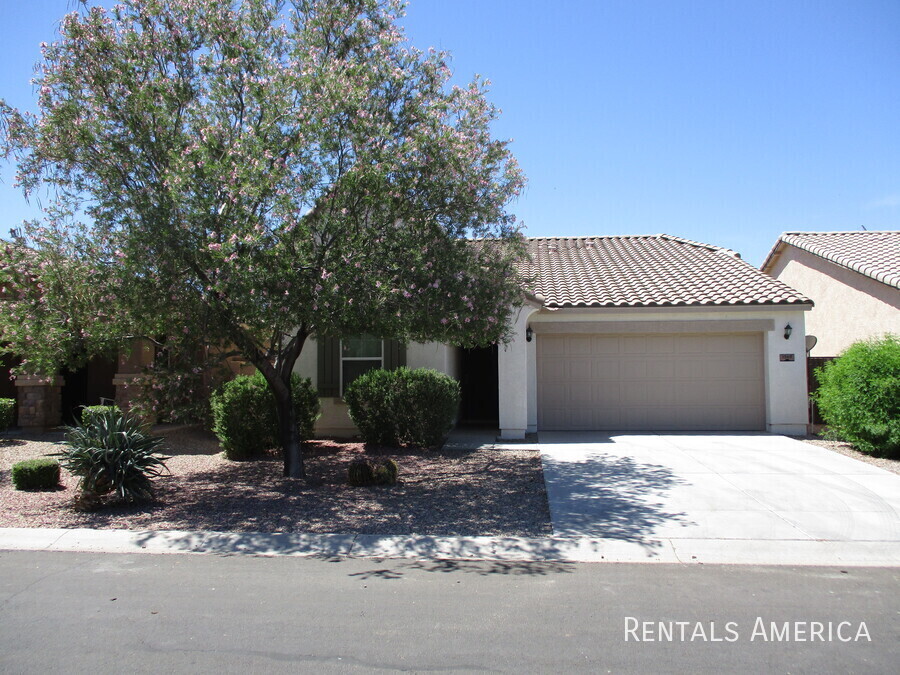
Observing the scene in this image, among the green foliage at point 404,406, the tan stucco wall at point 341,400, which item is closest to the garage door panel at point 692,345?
the tan stucco wall at point 341,400

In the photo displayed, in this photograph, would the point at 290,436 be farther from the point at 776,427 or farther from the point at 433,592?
the point at 776,427

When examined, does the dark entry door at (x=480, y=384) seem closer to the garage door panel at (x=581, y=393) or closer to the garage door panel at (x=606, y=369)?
the garage door panel at (x=581, y=393)

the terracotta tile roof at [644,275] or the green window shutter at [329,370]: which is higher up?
the terracotta tile roof at [644,275]

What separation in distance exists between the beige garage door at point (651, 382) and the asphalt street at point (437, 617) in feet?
28.4

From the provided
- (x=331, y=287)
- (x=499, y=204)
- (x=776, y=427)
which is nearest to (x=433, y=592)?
(x=331, y=287)

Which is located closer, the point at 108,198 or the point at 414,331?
the point at 108,198

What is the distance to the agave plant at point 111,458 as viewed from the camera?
794 centimetres

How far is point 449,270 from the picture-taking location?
8258 millimetres

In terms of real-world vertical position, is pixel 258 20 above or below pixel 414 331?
above

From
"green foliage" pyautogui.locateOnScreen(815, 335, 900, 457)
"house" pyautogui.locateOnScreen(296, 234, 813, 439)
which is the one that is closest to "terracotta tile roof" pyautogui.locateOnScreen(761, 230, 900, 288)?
"house" pyautogui.locateOnScreen(296, 234, 813, 439)

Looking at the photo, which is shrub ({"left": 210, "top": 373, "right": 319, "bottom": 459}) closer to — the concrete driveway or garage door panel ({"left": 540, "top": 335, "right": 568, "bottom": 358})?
the concrete driveway

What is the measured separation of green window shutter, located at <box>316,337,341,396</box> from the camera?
1389 centimetres

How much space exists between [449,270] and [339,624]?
183 inches

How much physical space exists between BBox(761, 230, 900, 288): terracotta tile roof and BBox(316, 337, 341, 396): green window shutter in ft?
41.1
